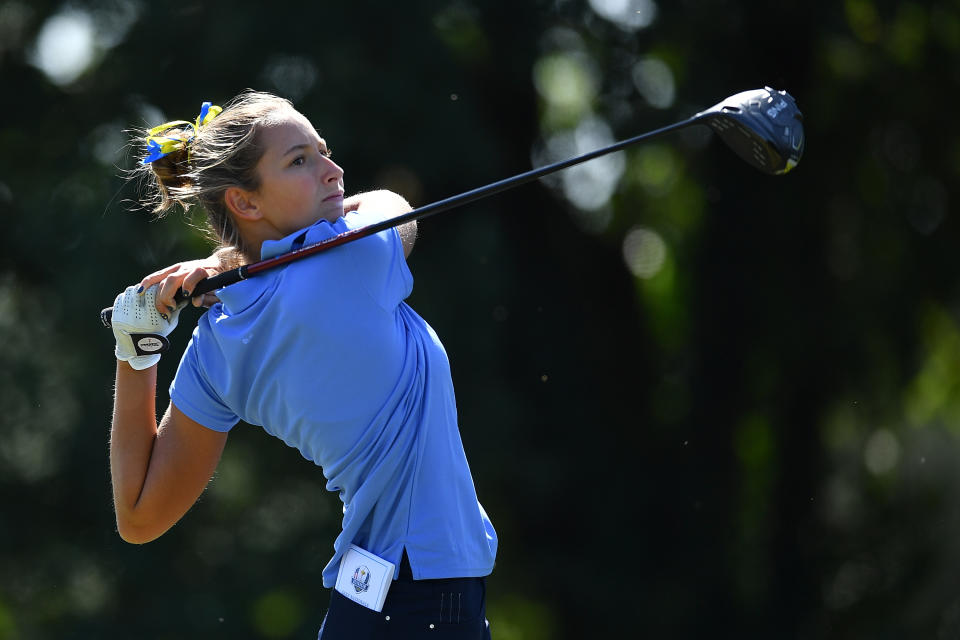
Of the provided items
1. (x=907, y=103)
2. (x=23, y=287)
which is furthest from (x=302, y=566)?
(x=907, y=103)

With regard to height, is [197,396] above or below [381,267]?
below

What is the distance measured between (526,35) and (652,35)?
2.10 feet

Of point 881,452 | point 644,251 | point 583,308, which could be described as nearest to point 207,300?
point 583,308

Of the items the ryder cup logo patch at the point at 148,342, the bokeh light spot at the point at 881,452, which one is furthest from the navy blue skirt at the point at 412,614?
the bokeh light spot at the point at 881,452

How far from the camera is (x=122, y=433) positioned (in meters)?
2.46

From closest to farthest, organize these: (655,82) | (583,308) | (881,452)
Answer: (655,82), (583,308), (881,452)

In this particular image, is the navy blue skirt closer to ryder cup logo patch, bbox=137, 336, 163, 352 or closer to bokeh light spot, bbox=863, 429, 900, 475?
ryder cup logo patch, bbox=137, 336, 163, 352

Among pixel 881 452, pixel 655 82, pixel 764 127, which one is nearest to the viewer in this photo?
pixel 764 127

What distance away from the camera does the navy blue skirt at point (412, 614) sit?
A: 7.43 feet

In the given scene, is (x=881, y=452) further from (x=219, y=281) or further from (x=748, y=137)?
(x=219, y=281)

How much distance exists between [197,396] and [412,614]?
1.82 ft

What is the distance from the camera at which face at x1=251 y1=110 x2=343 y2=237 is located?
8.00 feet

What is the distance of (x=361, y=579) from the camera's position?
228cm

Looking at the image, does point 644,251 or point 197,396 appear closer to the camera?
point 197,396
